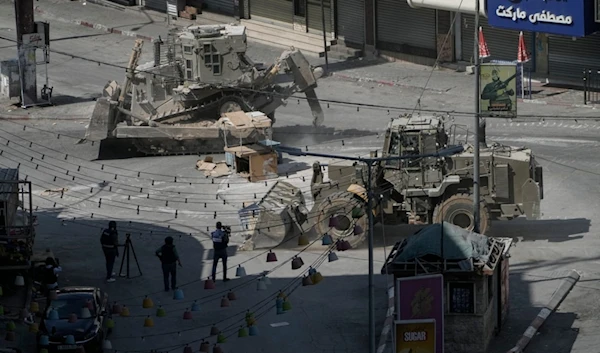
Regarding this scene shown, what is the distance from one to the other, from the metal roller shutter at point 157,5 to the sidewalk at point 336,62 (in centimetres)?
30

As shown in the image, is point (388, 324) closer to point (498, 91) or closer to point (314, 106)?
point (498, 91)

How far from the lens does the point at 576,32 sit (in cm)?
4784

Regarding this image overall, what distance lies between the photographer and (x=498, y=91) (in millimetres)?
36000

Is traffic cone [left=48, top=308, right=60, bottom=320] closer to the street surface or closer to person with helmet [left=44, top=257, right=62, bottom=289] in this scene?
the street surface

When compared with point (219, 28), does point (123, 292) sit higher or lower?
lower

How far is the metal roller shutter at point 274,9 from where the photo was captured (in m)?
60.8

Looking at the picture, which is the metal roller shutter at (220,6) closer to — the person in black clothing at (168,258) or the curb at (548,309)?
the person in black clothing at (168,258)

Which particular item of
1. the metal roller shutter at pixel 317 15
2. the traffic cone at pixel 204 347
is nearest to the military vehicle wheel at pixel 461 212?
the traffic cone at pixel 204 347

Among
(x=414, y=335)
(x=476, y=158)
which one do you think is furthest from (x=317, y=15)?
(x=414, y=335)

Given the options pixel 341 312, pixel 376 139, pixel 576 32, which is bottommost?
pixel 341 312

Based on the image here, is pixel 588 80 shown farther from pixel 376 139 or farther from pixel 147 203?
pixel 147 203

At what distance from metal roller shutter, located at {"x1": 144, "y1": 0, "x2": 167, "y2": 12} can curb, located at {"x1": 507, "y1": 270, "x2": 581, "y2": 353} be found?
3401 centimetres

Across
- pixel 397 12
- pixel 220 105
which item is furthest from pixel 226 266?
pixel 397 12

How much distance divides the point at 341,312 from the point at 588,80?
19825 mm
